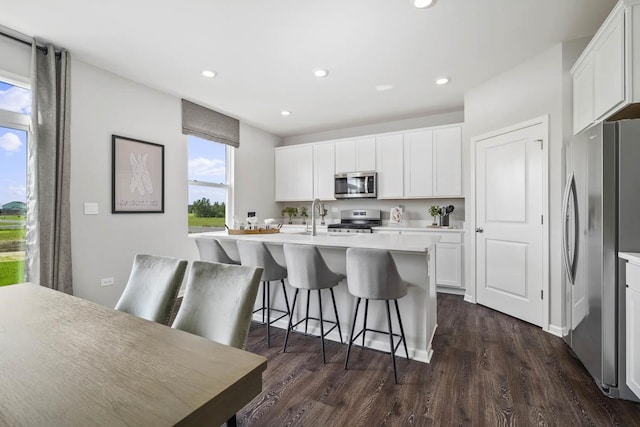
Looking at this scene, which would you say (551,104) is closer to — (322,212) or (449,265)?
(449,265)

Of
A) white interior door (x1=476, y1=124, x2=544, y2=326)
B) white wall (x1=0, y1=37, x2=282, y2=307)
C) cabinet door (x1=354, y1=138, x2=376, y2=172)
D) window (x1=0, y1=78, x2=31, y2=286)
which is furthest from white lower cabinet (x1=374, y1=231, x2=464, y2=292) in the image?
window (x1=0, y1=78, x2=31, y2=286)

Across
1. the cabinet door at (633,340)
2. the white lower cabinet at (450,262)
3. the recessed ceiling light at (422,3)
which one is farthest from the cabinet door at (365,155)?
the cabinet door at (633,340)

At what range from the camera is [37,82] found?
105 inches

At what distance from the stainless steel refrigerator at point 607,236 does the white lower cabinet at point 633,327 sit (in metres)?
0.05

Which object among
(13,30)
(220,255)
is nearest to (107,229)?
(220,255)

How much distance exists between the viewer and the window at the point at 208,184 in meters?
4.27

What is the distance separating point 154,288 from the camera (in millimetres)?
1511

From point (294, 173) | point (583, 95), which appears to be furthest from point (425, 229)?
point (294, 173)

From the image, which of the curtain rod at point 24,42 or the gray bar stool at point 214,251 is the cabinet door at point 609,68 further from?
the curtain rod at point 24,42

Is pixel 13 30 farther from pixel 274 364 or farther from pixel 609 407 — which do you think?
pixel 609 407

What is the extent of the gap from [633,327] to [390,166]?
11.2 feet

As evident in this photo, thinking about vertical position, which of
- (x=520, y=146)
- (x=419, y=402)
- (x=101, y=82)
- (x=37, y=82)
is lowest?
(x=419, y=402)

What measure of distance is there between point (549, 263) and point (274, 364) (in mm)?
2706

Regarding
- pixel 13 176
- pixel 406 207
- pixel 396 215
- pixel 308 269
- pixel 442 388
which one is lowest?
pixel 442 388
